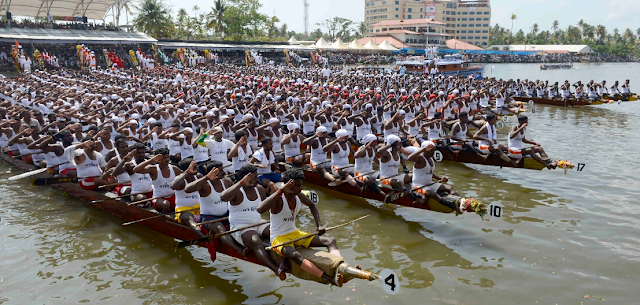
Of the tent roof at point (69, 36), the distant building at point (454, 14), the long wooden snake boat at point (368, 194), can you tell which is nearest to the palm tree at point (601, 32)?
the distant building at point (454, 14)

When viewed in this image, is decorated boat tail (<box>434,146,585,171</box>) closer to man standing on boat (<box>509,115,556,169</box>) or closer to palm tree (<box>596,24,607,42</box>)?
man standing on boat (<box>509,115,556,169</box>)

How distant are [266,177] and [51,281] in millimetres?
4626

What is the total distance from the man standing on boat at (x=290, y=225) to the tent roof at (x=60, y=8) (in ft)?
199

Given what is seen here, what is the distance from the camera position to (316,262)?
610 cm

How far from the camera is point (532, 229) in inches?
384

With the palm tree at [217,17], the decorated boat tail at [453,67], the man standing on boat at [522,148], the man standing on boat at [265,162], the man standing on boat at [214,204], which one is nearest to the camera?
the man standing on boat at [214,204]

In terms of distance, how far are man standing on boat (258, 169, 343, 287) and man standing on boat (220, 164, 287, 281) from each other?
0.34m

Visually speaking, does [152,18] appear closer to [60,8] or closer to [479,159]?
[60,8]

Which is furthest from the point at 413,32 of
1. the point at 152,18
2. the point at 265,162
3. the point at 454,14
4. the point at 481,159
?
the point at 265,162

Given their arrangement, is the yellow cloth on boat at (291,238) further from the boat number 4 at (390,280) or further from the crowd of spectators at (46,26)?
the crowd of spectators at (46,26)

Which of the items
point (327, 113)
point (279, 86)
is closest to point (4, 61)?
point (279, 86)

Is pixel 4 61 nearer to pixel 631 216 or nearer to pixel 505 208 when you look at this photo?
pixel 505 208

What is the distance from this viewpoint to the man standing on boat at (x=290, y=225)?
608 cm

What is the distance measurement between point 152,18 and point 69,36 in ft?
60.8
